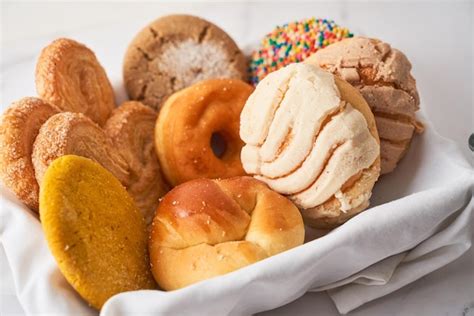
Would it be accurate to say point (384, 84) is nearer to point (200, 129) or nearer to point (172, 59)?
point (200, 129)

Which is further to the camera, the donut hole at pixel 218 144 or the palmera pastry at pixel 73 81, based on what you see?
the donut hole at pixel 218 144

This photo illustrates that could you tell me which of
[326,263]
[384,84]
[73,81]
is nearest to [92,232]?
[326,263]

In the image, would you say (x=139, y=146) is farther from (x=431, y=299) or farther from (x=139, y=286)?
(x=431, y=299)

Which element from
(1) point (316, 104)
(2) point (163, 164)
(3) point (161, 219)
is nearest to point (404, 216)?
(1) point (316, 104)

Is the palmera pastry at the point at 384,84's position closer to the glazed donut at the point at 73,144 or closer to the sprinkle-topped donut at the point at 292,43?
the sprinkle-topped donut at the point at 292,43

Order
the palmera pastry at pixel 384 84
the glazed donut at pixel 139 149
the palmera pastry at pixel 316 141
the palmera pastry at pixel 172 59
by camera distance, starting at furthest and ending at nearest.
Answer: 1. the palmera pastry at pixel 172 59
2. the glazed donut at pixel 139 149
3. the palmera pastry at pixel 384 84
4. the palmera pastry at pixel 316 141

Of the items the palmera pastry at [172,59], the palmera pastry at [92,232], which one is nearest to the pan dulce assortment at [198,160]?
the palmera pastry at [92,232]

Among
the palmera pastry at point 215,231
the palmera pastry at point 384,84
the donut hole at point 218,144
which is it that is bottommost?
the donut hole at point 218,144
